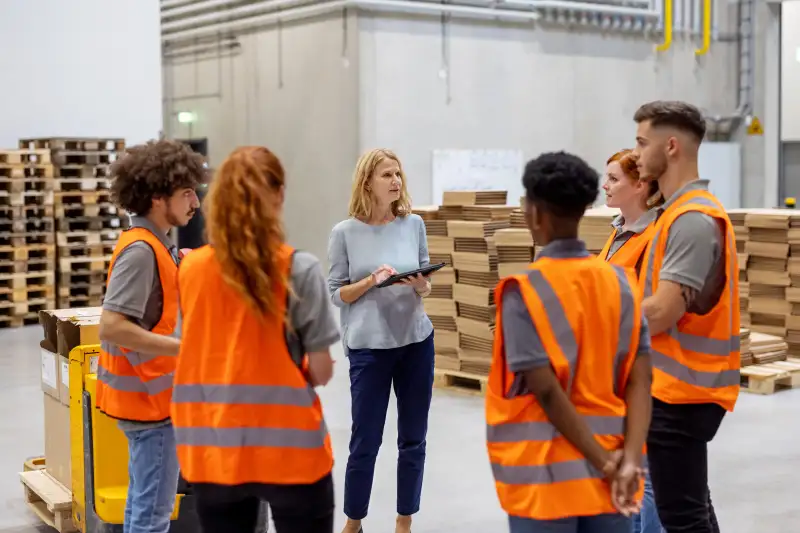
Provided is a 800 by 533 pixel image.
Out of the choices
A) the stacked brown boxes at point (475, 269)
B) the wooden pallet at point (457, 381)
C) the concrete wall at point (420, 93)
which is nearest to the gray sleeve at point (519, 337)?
the stacked brown boxes at point (475, 269)

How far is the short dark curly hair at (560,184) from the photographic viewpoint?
2.55 meters

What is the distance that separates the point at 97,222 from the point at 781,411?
8.70 meters

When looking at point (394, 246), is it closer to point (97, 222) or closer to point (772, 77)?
point (97, 222)

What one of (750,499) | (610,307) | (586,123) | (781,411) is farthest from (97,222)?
(610,307)

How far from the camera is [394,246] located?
4785 mm

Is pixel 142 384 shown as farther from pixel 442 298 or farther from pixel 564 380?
pixel 442 298

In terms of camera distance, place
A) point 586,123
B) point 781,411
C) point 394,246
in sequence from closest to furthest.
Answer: point 394,246, point 781,411, point 586,123

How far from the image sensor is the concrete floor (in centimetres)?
537

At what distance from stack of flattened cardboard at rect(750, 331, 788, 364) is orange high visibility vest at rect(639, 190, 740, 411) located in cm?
595

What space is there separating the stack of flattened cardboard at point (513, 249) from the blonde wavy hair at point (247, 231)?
18.3 ft

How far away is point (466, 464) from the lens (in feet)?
21.0

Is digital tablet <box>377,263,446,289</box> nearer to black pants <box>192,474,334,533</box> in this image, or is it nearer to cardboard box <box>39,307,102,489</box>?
cardboard box <box>39,307,102,489</box>

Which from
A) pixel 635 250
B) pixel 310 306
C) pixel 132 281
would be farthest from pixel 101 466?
pixel 635 250

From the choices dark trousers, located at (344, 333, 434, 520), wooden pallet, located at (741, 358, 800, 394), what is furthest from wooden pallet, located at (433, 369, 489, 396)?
dark trousers, located at (344, 333, 434, 520)
